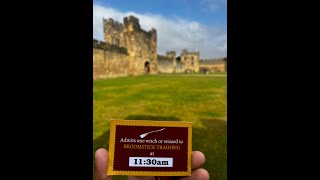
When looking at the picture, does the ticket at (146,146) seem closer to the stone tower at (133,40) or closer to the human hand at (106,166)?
the human hand at (106,166)

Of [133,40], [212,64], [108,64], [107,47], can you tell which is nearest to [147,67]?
[133,40]

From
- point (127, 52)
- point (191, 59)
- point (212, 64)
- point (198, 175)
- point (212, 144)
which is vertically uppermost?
point (191, 59)

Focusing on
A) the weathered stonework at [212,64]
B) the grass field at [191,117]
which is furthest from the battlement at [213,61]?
the grass field at [191,117]

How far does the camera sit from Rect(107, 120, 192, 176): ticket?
1145 mm

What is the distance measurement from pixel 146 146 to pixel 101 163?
193 mm

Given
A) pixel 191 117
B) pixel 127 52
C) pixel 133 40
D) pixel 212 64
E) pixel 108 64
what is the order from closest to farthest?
pixel 191 117 < pixel 108 64 < pixel 127 52 < pixel 133 40 < pixel 212 64

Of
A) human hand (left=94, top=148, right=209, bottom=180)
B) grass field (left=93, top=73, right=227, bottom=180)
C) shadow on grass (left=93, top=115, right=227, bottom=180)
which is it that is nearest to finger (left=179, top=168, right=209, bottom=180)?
human hand (left=94, top=148, right=209, bottom=180)

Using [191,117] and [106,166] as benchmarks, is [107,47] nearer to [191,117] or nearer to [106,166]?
[191,117]

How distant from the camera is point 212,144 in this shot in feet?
12.3

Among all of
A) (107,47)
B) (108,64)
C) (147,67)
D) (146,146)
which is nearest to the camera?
(146,146)
